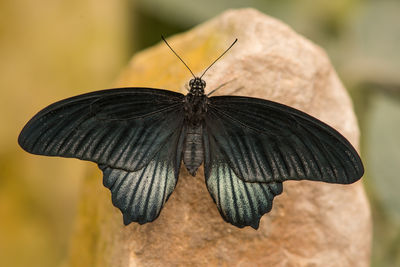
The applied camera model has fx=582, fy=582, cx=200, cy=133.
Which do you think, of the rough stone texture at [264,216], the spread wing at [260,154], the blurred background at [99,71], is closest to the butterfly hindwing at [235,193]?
the spread wing at [260,154]

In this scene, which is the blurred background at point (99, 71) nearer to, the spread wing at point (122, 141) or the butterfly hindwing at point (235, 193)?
the butterfly hindwing at point (235, 193)

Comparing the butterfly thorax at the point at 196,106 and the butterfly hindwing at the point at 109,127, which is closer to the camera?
the butterfly hindwing at the point at 109,127

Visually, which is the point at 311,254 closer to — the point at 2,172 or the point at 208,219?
the point at 208,219

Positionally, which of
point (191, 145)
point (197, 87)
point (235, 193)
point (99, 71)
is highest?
point (99, 71)

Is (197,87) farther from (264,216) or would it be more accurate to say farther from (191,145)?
(264,216)

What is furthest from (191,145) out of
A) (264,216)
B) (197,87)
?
(264,216)

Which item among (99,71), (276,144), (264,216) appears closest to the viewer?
(276,144)

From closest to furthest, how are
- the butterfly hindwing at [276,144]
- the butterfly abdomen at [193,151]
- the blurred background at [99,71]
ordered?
the butterfly hindwing at [276,144]
the butterfly abdomen at [193,151]
the blurred background at [99,71]
